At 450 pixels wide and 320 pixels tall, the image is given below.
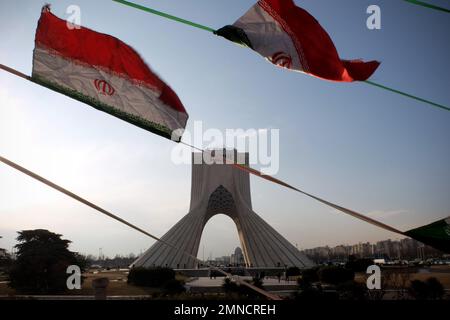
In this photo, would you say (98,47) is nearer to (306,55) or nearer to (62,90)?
(62,90)

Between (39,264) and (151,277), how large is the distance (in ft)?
14.7

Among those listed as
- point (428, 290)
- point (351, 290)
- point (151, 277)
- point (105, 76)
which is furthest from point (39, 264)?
point (428, 290)

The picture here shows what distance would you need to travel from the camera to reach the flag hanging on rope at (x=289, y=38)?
3543 millimetres

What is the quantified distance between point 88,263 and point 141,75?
17251mm

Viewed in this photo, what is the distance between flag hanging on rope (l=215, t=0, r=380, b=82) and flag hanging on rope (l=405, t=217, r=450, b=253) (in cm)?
153

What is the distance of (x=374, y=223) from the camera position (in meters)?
2.53

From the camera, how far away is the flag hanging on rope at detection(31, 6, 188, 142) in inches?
132

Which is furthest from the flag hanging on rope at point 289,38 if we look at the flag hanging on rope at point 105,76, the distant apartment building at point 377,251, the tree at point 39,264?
the distant apartment building at point 377,251

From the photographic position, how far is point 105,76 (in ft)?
11.4

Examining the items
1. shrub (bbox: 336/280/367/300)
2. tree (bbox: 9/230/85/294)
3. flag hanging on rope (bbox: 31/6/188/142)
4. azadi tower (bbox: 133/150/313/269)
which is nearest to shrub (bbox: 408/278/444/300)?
shrub (bbox: 336/280/367/300)

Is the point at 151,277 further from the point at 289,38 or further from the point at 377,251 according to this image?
the point at 377,251
